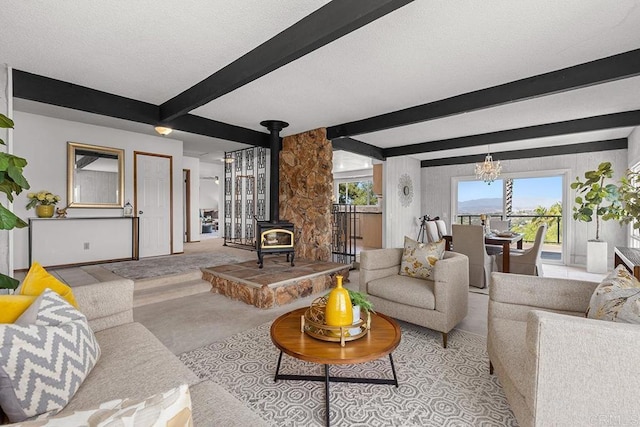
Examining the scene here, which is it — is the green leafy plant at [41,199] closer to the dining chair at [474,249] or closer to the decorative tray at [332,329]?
the decorative tray at [332,329]

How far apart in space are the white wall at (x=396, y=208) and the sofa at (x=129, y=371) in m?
5.83

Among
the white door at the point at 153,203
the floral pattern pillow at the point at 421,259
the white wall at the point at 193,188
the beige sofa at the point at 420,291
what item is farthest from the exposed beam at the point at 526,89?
the white wall at the point at 193,188

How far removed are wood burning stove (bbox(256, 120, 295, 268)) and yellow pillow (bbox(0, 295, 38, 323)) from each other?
122 inches

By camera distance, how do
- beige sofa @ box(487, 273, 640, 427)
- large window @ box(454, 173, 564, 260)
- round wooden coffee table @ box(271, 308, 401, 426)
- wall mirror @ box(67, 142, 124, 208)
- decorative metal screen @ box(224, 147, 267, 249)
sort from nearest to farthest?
beige sofa @ box(487, 273, 640, 427)
round wooden coffee table @ box(271, 308, 401, 426)
wall mirror @ box(67, 142, 124, 208)
decorative metal screen @ box(224, 147, 267, 249)
large window @ box(454, 173, 564, 260)

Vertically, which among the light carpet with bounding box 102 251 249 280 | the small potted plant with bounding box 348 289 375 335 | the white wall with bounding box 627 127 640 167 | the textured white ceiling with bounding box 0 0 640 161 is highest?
the textured white ceiling with bounding box 0 0 640 161

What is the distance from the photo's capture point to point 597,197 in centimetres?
543

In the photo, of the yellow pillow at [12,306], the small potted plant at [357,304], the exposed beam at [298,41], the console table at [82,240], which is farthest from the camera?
the console table at [82,240]

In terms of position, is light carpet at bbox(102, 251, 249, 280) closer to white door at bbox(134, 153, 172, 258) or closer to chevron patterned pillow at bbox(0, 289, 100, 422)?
white door at bbox(134, 153, 172, 258)

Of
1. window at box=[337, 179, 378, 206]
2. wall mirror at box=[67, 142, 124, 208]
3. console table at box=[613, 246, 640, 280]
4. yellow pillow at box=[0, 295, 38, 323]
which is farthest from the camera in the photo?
window at box=[337, 179, 378, 206]

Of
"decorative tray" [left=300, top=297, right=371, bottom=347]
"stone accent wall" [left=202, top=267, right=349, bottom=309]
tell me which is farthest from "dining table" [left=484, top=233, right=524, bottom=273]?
"decorative tray" [left=300, top=297, right=371, bottom=347]

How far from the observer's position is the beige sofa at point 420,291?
2.61m

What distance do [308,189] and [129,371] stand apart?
14.0 ft

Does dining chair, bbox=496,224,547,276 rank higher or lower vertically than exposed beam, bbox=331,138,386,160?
lower

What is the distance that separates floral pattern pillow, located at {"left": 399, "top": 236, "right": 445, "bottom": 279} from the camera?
310 centimetres
